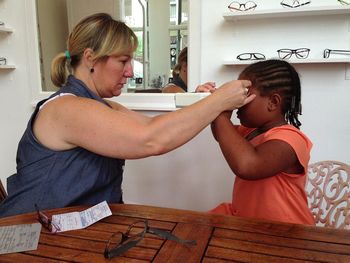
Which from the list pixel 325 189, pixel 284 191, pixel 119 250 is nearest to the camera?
pixel 119 250

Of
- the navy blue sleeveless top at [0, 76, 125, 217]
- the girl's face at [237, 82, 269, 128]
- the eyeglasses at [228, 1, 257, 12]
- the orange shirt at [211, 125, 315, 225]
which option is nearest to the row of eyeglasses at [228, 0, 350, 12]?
the eyeglasses at [228, 1, 257, 12]

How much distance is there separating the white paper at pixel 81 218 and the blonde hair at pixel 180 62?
1.38 metres

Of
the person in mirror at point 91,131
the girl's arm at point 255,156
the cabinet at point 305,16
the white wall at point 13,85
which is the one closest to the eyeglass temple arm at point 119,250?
the person in mirror at point 91,131

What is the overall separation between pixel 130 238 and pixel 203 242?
18cm

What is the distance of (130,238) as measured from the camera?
704mm

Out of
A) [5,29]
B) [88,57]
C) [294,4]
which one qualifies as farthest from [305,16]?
[5,29]

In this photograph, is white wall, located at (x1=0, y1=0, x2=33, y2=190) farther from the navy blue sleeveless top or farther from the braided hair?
the braided hair

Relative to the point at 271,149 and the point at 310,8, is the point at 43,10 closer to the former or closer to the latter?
the point at 310,8

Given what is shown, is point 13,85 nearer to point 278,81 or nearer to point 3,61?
point 3,61

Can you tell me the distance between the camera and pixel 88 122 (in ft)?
2.85

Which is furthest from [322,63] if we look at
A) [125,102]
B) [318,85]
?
[125,102]

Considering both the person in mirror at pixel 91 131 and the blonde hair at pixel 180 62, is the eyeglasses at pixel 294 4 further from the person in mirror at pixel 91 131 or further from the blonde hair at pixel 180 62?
the person in mirror at pixel 91 131

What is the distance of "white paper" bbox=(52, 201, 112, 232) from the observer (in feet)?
2.53

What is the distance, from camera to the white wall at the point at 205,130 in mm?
1707
